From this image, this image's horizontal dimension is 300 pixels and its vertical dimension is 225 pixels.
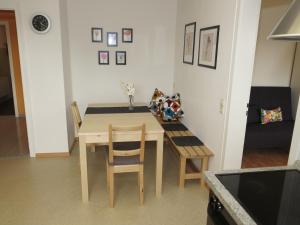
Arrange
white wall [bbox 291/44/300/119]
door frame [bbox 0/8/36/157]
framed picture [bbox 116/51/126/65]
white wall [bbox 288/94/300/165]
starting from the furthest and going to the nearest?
1. framed picture [bbox 116/51/126/65]
2. white wall [bbox 291/44/300/119]
3. door frame [bbox 0/8/36/157]
4. white wall [bbox 288/94/300/165]

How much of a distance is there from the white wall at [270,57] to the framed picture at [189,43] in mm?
1234

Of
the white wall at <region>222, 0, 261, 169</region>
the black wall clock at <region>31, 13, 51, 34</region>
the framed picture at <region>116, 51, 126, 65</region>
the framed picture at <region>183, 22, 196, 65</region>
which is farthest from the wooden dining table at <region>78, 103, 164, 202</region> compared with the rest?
the black wall clock at <region>31, 13, 51, 34</region>

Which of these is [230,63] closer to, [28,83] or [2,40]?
[28,83]

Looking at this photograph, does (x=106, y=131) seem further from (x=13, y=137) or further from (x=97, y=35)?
(x=13, y=137)

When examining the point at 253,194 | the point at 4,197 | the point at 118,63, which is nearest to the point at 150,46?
the point at 118,63

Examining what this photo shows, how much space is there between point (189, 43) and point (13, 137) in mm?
3443

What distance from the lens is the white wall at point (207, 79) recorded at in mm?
2432

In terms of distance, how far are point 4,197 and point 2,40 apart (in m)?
5.97

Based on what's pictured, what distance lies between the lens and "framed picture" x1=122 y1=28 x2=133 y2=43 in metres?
4.01

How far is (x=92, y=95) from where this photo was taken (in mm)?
4172

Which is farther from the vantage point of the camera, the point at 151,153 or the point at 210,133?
the point at 151,153

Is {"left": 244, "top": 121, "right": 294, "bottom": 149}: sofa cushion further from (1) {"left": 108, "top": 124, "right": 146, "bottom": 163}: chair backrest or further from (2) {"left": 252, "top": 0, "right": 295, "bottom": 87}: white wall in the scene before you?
(1) {"left": 108, "top": 124, "right": 146, "bottom": 163}: chair backrest

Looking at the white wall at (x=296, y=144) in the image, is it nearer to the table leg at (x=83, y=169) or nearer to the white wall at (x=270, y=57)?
the table leg at (x=83, y=169)

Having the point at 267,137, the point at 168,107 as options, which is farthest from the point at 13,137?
the point at 267,137
